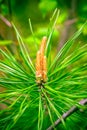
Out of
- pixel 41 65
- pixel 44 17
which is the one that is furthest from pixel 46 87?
pixel 44 17

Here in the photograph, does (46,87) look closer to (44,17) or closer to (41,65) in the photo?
(41,65)

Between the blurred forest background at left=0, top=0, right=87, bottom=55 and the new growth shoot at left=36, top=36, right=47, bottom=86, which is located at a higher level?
the blurred forest background at left=0, top=0, right=87, bottom=55

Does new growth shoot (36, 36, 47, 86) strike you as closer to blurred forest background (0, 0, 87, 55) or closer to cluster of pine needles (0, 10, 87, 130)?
cluster of pine needles (0, 10, 87, 130)

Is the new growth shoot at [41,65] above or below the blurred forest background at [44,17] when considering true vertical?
below

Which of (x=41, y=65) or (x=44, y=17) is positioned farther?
(x=44, y=17)

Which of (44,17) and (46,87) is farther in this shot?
(44,17)

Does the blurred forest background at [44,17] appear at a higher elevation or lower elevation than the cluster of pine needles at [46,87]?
higher

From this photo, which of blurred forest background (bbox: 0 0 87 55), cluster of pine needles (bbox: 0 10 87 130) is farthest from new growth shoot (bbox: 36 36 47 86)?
blurred forest background (bbox: 0 0 87 55)

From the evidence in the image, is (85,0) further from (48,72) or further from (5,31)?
(48,72)

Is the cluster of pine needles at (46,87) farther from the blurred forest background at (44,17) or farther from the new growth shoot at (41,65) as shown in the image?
the blurred forest background at (44,17)

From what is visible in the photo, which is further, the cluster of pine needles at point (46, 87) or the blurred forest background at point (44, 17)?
the blurred forest background at point (44, 17)

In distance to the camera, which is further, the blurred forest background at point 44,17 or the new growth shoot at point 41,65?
the blurred forest background at point 44,17

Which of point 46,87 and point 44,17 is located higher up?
point 44,17

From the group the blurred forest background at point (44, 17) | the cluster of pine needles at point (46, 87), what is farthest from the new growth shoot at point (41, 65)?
the blurred forest background at point (44, 17)
